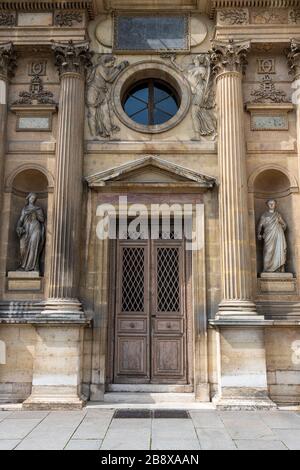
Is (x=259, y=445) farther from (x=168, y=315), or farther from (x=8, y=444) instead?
(x=168, y=315)

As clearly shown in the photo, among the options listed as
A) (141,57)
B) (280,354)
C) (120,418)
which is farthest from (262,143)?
(120,418)

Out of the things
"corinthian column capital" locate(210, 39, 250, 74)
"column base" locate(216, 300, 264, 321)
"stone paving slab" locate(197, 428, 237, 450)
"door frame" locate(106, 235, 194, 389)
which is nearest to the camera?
"stone paving slab" locate(197, 428, 237, 450)

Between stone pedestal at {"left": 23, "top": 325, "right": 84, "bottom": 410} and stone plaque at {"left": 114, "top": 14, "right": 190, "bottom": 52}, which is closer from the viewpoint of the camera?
stone pedestal at {"left": 23, "top": 325, "right": 84, "bottom": 410}

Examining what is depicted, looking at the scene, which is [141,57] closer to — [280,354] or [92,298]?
[92,298]

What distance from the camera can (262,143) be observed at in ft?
36.2

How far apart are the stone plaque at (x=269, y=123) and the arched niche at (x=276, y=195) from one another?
104 cm

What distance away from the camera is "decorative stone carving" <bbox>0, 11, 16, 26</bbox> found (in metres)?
11.5

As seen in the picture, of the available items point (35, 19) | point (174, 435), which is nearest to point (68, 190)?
point (35, 19)

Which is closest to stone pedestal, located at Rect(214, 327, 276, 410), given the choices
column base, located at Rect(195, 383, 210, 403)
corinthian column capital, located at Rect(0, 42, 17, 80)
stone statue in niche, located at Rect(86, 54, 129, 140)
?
column base, located at Rect(195, 383, 210, 403)

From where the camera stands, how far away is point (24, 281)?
10.5 meters

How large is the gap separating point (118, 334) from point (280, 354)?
11.7ft

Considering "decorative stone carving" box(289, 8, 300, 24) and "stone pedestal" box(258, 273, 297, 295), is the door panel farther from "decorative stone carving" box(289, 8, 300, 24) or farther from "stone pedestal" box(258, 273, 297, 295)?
"decorative stone carving" box(289, 8, 300, 24)

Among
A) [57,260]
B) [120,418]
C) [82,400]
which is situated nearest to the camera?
[120,418]

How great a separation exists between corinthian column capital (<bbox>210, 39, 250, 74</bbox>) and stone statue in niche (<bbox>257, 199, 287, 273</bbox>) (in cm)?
368
